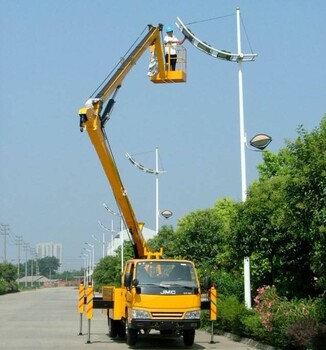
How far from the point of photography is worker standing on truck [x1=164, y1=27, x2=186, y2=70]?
77.4ft

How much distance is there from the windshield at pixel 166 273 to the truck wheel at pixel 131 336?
1.28m

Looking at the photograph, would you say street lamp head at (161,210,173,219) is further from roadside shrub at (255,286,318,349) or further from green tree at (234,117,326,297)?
roadside shrub at (255,286,318,349)

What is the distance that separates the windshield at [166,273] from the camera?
18.9 m

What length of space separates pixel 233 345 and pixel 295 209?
7.03 metres

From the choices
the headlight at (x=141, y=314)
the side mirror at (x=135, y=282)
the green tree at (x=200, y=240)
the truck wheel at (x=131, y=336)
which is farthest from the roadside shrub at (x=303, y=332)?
the green tree at (x=200, y=240)

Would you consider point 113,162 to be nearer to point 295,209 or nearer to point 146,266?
point 146,266

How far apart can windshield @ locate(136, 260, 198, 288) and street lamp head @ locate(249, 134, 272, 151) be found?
143 inches

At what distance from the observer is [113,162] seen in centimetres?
2094

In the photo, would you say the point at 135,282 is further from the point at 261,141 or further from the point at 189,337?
the point at 261,141

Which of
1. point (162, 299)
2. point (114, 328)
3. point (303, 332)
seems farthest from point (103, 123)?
point (303, 332)

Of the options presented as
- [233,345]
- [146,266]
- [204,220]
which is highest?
[204,220]

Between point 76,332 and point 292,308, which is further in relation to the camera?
point 76,332

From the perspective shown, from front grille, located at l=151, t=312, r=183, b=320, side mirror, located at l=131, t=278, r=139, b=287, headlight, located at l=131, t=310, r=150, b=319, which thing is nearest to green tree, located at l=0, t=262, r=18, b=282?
side mirror, located at l=131, t=278, r=139, b=287

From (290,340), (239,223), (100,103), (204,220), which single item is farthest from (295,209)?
(204,220)
